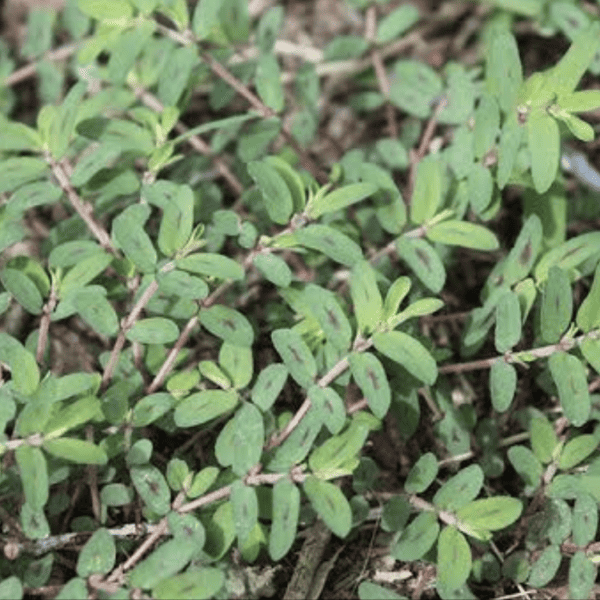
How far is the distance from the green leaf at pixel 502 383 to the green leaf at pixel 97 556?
886 mm

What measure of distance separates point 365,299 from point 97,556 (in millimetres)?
772

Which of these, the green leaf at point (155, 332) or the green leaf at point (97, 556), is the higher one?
the green leaf at point (155, 332)

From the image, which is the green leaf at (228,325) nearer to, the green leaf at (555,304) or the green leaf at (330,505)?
the green leaf at (330,505)

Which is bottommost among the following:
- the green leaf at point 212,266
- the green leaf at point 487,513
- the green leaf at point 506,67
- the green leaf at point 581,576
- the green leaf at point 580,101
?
the green leaf at point 581,576

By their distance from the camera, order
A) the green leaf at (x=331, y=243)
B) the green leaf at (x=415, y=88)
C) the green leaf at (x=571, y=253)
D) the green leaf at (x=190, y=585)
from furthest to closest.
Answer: the green leaf at (x=415, y=88) < the green leaf at (x=571, y=253) < the green leaf at (x=331, y=243) < the green leaf at (x=190, y=585)

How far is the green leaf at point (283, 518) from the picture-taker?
90.0 inches

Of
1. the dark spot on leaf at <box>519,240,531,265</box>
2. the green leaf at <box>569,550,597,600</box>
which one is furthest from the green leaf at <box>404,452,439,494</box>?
the dark spot on leaf at <box>519,240,531,265</box>

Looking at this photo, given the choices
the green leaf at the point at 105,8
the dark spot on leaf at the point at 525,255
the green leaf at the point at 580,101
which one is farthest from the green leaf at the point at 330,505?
the green leaf at the point at 105,8

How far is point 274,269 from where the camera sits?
2.58 metres

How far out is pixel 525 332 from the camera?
119 inches

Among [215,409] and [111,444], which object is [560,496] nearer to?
[215,409]

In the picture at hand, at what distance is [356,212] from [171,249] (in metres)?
0.77

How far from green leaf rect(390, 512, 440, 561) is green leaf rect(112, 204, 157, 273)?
0.80m

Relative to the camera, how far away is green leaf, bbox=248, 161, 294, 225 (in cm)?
263
